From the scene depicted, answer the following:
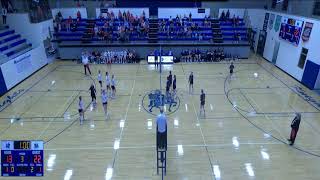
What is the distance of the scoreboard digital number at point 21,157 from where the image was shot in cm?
727

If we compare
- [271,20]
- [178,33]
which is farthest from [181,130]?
[271,20]

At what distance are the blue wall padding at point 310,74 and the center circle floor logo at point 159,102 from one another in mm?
9575

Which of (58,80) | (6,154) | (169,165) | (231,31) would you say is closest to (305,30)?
(231,31)

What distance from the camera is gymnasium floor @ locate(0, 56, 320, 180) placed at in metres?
10.7

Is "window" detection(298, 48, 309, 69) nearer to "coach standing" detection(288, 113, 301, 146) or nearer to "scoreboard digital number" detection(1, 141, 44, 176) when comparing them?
"coach standing" detection(288, 113, 301, 146)

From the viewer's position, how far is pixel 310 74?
1934 cm

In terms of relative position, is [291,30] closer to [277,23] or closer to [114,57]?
[277,23]

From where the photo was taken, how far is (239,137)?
12.9 m

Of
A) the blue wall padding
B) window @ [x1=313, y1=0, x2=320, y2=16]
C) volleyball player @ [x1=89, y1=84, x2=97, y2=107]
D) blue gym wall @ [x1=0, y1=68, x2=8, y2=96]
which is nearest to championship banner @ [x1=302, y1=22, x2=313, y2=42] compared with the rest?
the blue wall padding

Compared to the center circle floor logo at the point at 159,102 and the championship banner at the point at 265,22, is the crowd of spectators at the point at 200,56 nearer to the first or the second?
the championship banner at the point at 265,22

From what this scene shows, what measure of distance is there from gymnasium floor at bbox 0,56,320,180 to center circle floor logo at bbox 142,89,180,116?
0.37m

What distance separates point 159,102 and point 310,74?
1106cm

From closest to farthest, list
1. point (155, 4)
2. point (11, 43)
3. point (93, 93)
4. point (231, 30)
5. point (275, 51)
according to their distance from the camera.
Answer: point (93, 93)
point (11, 43)
point (275, 51)
point (231, 30)
point (155, 4)

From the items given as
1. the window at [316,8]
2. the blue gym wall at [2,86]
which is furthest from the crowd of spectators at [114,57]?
the window at [316,8]
